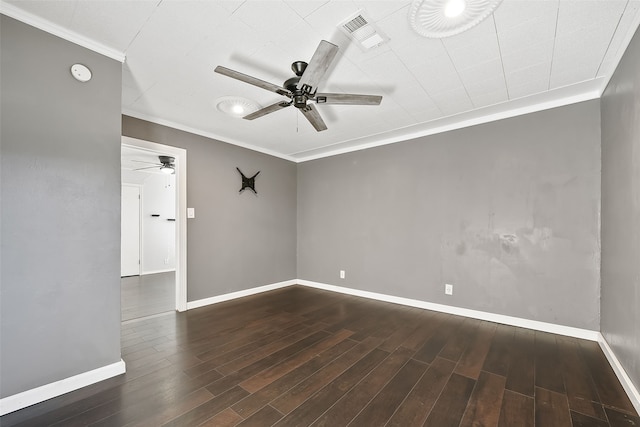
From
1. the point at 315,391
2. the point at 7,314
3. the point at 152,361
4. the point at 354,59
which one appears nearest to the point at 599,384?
the point at 315,391

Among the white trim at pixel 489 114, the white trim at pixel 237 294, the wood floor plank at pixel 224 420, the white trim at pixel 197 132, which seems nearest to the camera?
the wood floor plank at pixel 224 420

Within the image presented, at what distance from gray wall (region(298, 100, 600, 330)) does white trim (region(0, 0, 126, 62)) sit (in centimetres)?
330

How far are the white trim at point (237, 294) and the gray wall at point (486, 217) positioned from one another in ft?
3.08

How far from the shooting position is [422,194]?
12.2ft

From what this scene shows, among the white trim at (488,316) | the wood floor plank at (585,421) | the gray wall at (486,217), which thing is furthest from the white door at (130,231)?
the wood floor plank at (585,421)

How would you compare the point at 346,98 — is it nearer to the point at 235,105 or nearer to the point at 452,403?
the point at 235,105

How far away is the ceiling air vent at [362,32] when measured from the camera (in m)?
1.70

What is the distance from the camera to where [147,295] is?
4.33 meters

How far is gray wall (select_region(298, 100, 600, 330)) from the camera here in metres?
2.70

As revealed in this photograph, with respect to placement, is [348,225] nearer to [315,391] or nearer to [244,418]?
[315,391]

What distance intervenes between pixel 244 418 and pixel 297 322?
5.12ft

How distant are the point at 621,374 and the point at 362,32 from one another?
308 centimetres

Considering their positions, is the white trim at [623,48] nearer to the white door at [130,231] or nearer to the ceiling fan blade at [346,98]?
the ceiling fan blade at [346,98]

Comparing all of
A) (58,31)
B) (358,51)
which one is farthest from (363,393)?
(58,31)
